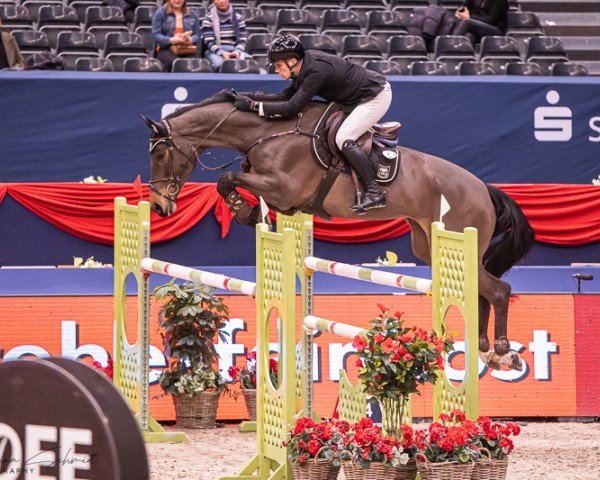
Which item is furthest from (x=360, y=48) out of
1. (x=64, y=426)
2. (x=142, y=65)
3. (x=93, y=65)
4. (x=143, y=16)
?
(x=64, y=426)

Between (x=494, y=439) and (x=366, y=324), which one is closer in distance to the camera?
(x=494, y=439)

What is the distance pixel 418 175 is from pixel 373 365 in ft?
9.77

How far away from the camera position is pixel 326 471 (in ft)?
18.6

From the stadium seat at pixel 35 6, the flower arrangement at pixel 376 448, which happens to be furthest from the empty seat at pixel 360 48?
the flower arrangement at pixel 376 448

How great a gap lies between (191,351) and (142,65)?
14.4 ft

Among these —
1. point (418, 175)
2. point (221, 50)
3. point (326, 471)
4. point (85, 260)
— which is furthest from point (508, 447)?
point (221, 50)

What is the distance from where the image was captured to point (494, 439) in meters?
5.33

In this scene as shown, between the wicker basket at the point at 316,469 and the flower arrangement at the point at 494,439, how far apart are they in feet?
2.42

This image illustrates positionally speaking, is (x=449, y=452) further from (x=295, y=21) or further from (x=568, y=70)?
(x=295, y=21)

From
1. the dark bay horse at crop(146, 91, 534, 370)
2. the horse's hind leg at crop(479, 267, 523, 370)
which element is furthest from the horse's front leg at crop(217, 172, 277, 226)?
the horse's hind leg at crop(479, 267, 523, 370)

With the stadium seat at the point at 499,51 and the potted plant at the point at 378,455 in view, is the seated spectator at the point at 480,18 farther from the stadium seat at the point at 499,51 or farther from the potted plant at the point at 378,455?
the potted plant at the point at 378,455

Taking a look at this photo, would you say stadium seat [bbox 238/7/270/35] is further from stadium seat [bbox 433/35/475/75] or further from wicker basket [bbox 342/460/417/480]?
wicker basket [bbox 342/460/417/480]

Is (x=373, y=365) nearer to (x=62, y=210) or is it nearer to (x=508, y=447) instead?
(x=508, y=447)

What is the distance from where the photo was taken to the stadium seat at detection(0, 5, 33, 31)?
12883 mm
